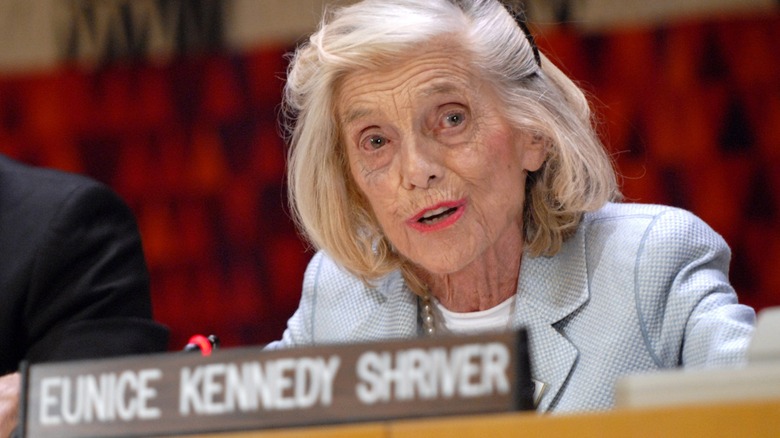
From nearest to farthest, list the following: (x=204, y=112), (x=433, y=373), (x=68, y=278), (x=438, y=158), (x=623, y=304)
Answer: (x=433, y=373), (x=623, y=304), (x=438, y=158), (x=68, y=278), (x=204, y=112)

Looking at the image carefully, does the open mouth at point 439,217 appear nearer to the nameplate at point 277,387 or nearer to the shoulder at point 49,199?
the shoulder at point 49,199

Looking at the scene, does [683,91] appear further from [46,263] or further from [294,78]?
[46,263]

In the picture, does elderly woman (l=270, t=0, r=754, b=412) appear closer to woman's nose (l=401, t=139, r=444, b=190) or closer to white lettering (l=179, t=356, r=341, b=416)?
woman's nose (l=401, t=139, r=444, b=190)

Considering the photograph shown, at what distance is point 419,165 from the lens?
6.14ft

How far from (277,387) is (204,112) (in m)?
2.75

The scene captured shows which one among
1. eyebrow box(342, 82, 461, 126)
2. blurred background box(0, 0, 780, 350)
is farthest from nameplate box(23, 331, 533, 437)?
blurred background box(0, 0, 780, 350)

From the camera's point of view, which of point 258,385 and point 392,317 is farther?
point 392,317

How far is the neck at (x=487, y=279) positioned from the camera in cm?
198

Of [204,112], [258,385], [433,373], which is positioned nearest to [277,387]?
[258,385]

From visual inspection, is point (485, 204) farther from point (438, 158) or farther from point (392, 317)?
point (392, 317)

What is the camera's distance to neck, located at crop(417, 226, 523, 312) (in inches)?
77.8

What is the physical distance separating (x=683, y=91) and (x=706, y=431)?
249 centimetres

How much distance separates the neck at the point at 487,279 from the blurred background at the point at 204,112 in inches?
54.9

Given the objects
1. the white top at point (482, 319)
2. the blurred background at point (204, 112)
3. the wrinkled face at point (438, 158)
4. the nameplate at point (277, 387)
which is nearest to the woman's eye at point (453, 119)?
the wrinkled face at point (438, 158)
